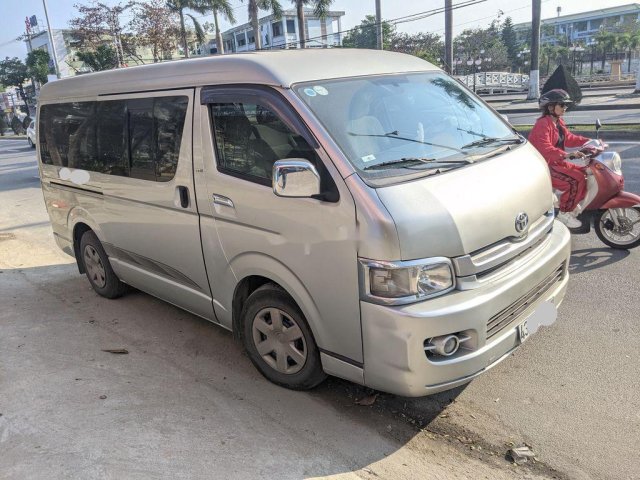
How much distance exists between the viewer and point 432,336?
262 centimetres

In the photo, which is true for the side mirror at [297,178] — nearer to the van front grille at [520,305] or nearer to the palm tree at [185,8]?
the van front grille at [520,305]

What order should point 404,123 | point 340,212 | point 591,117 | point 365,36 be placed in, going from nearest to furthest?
point 340,212 < point 404,123 < point 591,117 < point 365,36

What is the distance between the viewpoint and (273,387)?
140 inches

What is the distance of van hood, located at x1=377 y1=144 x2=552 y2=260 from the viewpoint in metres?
2.66

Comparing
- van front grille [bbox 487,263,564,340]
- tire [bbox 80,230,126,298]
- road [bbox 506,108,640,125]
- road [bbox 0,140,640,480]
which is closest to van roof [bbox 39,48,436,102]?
tire [bbox 80,230,126,298]

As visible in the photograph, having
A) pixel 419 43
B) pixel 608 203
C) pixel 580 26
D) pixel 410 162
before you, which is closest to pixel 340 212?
pixel 410 162

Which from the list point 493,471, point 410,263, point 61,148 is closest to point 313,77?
point 410,263

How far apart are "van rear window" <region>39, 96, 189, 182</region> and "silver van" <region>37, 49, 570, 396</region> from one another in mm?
22

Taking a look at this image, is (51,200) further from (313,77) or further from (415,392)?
(415,392)

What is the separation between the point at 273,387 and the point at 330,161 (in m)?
1.62

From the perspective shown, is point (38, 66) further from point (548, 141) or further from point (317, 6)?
point (548, 141)

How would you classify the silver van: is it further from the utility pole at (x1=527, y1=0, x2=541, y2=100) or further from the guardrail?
the guardrail

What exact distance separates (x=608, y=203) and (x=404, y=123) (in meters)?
3.16

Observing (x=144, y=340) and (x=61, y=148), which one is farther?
(x=61, y=148)
